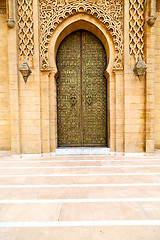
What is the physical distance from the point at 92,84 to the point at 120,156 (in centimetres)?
301

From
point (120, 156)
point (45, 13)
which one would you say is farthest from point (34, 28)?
point (120, 156)

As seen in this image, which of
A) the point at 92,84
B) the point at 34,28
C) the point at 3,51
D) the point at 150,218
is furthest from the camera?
the point at 92,84

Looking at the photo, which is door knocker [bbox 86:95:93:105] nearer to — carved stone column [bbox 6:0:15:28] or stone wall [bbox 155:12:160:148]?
stone wall [bbox 155:12:160:148]

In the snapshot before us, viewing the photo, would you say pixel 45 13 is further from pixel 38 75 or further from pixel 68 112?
pixel 68 112

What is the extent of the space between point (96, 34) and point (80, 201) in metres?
5.85

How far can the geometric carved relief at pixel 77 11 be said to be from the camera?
17.8 feet

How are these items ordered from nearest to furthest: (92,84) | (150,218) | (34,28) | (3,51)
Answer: (150,218) < (34,28) < (3,51) < (92,84)

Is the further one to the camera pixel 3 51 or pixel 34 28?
pixel 3 51

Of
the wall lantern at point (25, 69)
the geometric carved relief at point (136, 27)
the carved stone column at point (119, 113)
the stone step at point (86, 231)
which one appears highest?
the geometric carved relief at point (136, 27)

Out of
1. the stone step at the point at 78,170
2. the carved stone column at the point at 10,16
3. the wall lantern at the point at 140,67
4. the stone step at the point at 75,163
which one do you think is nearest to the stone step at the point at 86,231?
the stone step at the point at 78,170

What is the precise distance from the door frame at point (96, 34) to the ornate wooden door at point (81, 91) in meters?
0.30

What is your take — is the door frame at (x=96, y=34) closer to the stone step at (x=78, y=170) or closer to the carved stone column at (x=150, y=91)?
the carved stone column at (x=150, y=91)

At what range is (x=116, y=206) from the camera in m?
2.49

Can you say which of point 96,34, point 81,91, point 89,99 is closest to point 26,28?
point 96,34
